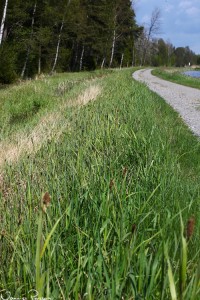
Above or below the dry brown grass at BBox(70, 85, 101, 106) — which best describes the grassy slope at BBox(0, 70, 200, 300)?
below

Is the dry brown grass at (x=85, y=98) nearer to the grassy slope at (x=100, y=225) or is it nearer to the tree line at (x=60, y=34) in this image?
the grassy slope at (x=100, y=225)

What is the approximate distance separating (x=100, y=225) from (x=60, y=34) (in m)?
35.4

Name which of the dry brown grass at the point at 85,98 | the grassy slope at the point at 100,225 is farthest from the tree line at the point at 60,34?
the grassy slope at the point at 100,225

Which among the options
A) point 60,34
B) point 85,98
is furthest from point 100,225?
point 60,34

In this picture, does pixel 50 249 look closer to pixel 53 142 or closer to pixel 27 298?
pixel 27 298

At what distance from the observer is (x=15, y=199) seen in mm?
2549

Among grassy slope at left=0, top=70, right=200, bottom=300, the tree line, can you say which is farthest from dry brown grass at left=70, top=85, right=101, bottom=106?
the tree line

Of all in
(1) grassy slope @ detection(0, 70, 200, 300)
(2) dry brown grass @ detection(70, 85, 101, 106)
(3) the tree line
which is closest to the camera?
(1) grassy slope @ detection(0, 70, 200, 300)

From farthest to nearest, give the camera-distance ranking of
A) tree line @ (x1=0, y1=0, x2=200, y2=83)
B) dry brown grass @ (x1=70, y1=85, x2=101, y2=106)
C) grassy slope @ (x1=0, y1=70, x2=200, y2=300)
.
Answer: tree line @ (x1=0, y1=0, x2=200, y2=83)
dry brown grass @ (x1=70, y1=85, x2=101, y2=106)
grassy slope @ (x1=0, y1=70, x2=200, y2=300)

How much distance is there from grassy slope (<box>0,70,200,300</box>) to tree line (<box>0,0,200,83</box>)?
1930 cm

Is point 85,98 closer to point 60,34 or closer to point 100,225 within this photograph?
point 100,225

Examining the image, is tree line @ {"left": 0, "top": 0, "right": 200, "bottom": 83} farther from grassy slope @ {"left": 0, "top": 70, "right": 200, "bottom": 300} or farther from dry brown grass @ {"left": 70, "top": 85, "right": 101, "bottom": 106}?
grassy slope @ {"left": 0, "top": 70, "right": 200, "bottom": 300}

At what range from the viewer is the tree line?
25.8 m

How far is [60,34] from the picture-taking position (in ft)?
117
